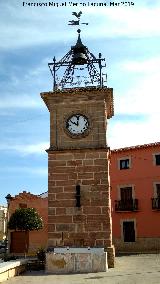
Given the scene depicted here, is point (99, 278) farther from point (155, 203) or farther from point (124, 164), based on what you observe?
point (124, 164)

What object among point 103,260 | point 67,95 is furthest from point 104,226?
point 67,95

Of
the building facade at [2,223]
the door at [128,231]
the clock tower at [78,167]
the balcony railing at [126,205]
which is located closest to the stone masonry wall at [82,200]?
the clock tower at [78,167]

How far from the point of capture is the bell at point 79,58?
17255 mm

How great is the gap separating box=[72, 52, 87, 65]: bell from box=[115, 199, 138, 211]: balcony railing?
1396cm

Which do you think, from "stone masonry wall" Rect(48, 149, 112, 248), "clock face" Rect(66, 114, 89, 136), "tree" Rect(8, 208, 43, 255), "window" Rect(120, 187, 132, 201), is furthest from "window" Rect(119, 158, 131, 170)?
"stone masonry wall" Rect(48, 149, 112, 248)

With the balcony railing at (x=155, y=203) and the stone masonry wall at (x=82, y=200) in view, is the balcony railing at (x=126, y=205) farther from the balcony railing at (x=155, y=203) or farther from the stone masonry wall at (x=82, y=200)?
the stone masonry wall at (x=82, y=200)

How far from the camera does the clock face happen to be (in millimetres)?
16612

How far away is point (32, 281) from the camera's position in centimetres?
1191

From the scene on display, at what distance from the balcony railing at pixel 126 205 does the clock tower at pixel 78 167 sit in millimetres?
12330

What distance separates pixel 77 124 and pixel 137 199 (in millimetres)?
13257

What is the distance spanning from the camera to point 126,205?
1113 inches

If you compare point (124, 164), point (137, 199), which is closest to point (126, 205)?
point (137, 199)

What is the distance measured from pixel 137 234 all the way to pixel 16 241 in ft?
29.1

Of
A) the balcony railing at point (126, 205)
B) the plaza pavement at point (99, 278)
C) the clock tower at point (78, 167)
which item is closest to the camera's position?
the plaza pavement at point (99, 278)
